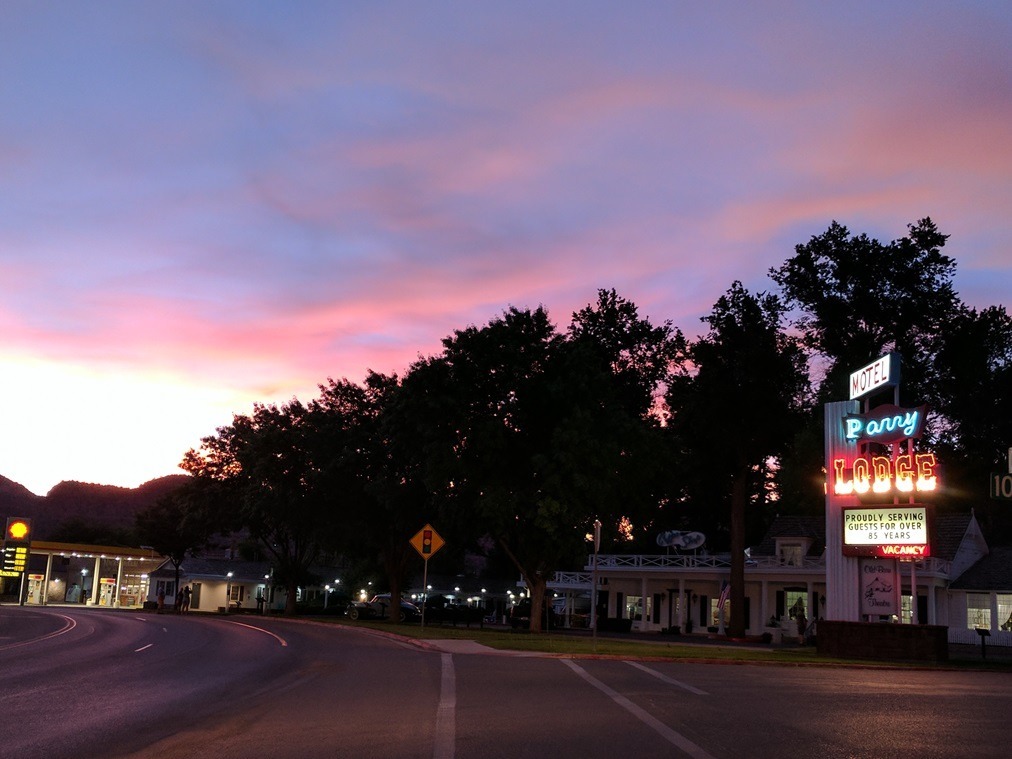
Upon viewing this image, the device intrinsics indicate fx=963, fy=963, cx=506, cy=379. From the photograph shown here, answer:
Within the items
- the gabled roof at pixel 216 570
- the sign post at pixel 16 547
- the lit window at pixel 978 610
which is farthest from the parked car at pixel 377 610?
the lit window at pixel 978 610

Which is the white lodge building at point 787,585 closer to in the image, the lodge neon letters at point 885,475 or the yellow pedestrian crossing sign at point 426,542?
the lodge neon letters at point 885,475

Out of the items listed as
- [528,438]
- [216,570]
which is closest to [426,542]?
[528,438]

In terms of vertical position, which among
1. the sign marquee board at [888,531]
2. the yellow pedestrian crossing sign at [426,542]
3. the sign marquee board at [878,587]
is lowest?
the sign marquee board at [878,587]

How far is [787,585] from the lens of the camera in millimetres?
55406

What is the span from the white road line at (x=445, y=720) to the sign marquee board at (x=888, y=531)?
18789mm

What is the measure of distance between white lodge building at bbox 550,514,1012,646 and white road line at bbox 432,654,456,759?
32.4 metres

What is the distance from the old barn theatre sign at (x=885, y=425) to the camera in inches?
1258

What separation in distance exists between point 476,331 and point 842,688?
3019 cm

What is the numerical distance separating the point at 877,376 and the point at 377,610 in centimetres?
4130

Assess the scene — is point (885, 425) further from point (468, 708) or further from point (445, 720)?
point (445, 720)

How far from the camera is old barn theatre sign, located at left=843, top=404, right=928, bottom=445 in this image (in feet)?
105

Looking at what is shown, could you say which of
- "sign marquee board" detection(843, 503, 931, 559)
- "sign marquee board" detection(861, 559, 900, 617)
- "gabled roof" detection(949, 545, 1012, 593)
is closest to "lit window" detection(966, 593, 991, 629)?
"gabled roof" detection(949, 545, 1012, 593)

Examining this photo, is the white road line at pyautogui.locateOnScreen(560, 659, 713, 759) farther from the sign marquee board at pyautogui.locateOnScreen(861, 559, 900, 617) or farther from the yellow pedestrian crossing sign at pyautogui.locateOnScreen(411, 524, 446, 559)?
the sign marquee board at pyautogui.locateOnScreen(861, 559, 900, 617)

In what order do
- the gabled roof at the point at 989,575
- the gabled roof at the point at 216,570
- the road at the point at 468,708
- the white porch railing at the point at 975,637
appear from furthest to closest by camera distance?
1. the gabled roof at the point at 216,570
2. the gabled roof at the point at 989,575
3. the white porch railing at the point at 975,637
4. the road at the point at 468,708
